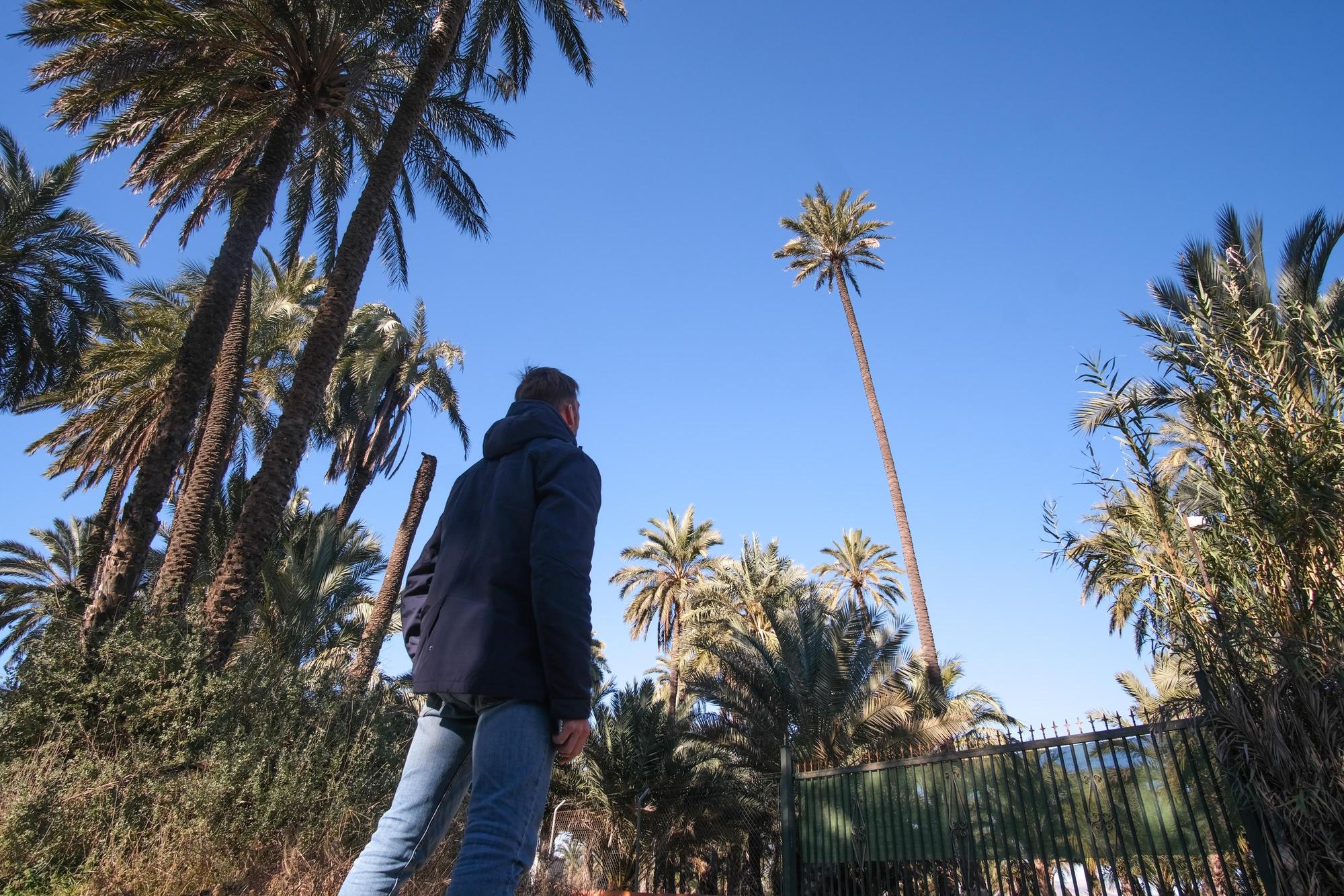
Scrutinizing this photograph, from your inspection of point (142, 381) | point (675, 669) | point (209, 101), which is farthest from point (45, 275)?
point (675, 669)

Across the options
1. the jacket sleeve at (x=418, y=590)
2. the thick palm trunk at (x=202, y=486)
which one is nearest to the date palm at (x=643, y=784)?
the thick palm trunk at (x=202, y=486)

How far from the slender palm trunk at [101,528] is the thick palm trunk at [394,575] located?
432 cm

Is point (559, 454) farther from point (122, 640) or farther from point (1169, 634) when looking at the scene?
point (122, 640)

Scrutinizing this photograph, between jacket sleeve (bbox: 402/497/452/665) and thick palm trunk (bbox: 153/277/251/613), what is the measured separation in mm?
6425

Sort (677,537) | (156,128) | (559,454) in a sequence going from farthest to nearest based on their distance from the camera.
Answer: (677,537) → (156,128) → (559,454)

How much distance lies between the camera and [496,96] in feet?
45.8

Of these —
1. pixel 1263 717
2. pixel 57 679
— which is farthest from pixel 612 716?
pixel 1263 717

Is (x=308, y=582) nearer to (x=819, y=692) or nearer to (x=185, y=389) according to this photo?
(x=185, y=389)

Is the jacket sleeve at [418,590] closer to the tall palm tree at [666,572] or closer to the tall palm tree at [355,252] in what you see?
the tall palm tree at [355,252]

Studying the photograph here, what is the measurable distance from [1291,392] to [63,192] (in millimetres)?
19251

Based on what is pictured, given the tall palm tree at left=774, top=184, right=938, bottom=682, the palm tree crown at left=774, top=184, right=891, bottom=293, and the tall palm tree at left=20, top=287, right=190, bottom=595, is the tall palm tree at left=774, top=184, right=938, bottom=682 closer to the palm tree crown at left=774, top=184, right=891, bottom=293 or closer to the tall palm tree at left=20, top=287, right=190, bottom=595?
the palm tree crown at left=774, top=184, right=891, bottom=293

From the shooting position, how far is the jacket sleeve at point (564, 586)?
1.87 meters

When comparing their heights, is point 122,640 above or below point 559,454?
above

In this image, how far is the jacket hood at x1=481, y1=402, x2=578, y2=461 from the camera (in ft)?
7.66
